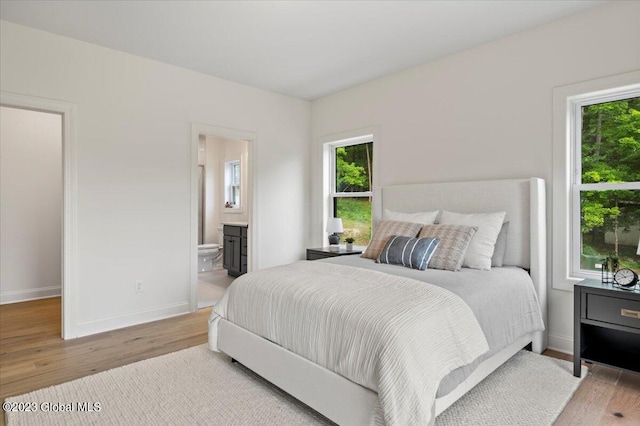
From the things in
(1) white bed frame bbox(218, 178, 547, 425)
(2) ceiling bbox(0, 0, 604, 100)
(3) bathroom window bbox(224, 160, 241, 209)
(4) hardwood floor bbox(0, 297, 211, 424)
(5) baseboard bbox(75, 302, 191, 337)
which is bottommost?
(4) hardwood floor bbox(0, 297, 211, 424)

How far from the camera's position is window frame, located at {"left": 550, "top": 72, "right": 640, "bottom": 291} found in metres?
2.81

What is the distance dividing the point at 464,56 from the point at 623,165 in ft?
5.36

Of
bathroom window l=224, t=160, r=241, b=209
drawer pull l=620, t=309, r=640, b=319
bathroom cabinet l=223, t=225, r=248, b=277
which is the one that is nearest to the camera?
drawer pull l=620, t=309, r=640, b=319

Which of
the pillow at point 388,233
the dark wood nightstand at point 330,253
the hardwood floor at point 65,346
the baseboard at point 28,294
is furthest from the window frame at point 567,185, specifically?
the baseboard at point 28,294

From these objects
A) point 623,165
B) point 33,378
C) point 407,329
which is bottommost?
point 33,378

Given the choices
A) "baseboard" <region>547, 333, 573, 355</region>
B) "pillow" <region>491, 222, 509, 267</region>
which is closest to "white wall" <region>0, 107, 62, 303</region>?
"pillow" <region>491, 222, 509, 267</region>

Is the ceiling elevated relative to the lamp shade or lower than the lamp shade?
elevated

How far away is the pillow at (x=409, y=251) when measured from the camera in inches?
106

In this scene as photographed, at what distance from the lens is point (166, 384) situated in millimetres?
2287

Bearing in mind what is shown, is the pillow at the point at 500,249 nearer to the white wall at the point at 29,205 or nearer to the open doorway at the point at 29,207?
the open doorway at the point at 29,207

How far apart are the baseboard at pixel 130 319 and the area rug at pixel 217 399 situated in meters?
1.02

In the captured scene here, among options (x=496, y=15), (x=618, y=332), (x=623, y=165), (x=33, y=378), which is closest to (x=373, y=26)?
(x=496, y=15)

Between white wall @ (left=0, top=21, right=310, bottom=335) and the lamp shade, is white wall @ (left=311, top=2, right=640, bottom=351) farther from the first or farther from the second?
white wall @ (left=0, top=21, right=310, bottom=335)

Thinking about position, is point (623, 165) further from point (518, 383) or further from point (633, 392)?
point (518, 383)
